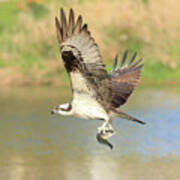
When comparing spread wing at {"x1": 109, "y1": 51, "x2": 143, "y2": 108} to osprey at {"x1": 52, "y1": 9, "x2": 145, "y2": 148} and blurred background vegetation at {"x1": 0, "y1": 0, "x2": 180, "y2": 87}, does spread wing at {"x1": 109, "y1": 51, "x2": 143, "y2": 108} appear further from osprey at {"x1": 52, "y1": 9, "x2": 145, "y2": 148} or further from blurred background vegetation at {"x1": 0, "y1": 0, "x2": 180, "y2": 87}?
blurred background vegetation at {"x1": 0, "y1": 0, "x2": 180, "y2": 87}

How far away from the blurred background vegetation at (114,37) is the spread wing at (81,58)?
10158 mm

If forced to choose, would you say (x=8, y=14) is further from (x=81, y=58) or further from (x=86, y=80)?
(x=81, y=58)

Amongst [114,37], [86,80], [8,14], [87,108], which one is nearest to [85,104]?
[87,108]

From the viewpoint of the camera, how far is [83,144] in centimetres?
1136

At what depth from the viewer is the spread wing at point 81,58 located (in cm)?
769

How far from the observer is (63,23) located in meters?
7.59

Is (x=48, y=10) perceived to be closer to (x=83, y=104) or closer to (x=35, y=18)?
(x=35, y=18)

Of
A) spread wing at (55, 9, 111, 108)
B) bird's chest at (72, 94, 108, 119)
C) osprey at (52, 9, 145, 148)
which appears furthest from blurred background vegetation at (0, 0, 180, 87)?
spread wing at (55, 9, 111, 108)

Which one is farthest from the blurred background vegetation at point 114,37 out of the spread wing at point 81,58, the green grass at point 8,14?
the spread wing at point 81,58

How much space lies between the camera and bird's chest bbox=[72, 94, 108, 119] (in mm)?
8500

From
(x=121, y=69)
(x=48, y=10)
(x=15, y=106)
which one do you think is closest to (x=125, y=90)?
(x=121, y=69)

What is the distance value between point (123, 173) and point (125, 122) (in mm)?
3874

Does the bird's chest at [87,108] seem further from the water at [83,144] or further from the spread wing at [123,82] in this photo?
the water at [83,144]

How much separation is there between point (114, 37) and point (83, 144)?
26.8 ft
